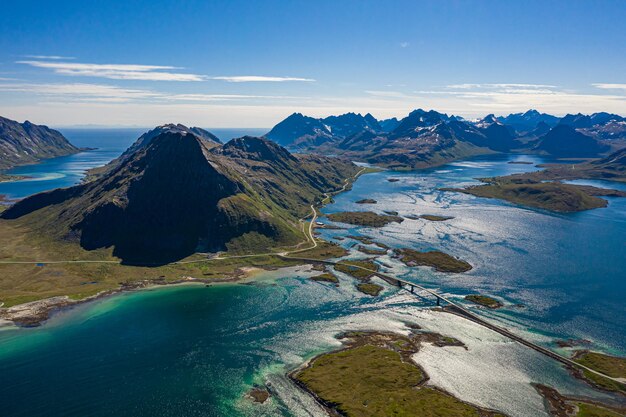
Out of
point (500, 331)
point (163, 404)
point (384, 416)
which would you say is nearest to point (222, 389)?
point (163, 404)

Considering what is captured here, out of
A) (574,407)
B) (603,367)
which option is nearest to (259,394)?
(574,407)

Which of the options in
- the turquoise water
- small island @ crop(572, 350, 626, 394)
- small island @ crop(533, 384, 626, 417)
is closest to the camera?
small island @ crop(533, 384, 626, 417)

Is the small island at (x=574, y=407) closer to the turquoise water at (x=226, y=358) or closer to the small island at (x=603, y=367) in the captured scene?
the turquoise water at (x=226, y=358)

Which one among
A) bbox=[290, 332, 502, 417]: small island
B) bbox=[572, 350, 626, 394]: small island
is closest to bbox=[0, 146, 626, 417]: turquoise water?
bbox=[290, 332, 502, 417]: small island

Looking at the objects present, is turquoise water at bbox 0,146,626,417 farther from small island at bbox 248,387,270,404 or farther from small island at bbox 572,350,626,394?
small island at bbox 572,350,626,394

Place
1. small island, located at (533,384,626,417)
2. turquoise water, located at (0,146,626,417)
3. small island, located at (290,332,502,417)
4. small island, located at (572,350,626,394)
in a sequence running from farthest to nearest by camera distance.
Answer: small island, located at (572,350,626,394) → turquoise water, located at (0,146,626,417) → small island, located at (290,332,502,417) → small island, located at (533,384,626,417)

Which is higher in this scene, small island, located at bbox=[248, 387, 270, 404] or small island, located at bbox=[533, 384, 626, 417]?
small island, located at bbox=[248, 387, 270, 404]

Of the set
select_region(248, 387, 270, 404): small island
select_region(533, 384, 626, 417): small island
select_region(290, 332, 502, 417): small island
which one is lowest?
select_region(533, 384, 626, 417): small island

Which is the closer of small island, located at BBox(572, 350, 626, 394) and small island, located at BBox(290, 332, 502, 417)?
small island, located at BBox(290, 332, 502, 417)

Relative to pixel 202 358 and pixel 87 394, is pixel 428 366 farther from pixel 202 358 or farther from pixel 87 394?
pixel 87 394
